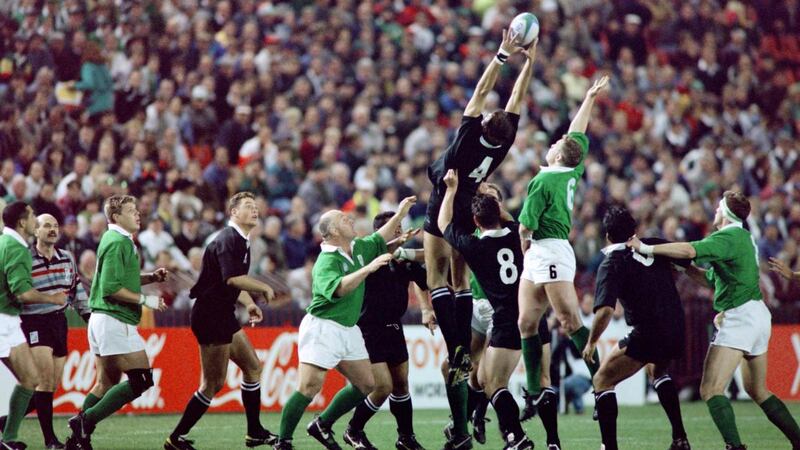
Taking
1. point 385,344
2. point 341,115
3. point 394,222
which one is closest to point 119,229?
point 394,222

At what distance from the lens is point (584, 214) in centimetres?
2181

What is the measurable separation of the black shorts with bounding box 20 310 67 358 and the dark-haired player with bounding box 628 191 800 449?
19.3 ft

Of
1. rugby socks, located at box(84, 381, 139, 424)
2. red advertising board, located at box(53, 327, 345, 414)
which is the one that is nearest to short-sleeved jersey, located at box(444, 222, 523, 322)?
rugby socks, located at box(84, 381, 139, 424)

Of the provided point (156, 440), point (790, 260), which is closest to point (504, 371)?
point (156, 440)

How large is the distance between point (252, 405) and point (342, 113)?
11209mm

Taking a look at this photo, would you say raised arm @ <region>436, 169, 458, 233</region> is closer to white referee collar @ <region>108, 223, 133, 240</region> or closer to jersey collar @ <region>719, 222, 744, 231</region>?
jersey collar @ <region>719, 222, 744, 231</region>

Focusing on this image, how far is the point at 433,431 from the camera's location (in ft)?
49.0

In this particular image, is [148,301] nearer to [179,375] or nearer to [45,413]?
[45,413]

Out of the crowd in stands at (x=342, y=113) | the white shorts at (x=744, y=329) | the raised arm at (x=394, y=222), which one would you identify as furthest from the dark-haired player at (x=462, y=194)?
the crowd in stands at (x=342, y=113)

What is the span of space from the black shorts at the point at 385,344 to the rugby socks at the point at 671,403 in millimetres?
2387

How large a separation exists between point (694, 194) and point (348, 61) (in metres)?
6.83

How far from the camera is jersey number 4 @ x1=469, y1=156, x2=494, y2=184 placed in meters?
11.9

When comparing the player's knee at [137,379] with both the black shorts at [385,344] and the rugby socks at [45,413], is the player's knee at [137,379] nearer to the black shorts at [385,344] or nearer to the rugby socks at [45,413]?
the rugby socks at [45,413]

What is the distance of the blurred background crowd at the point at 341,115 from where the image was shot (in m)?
19.0
